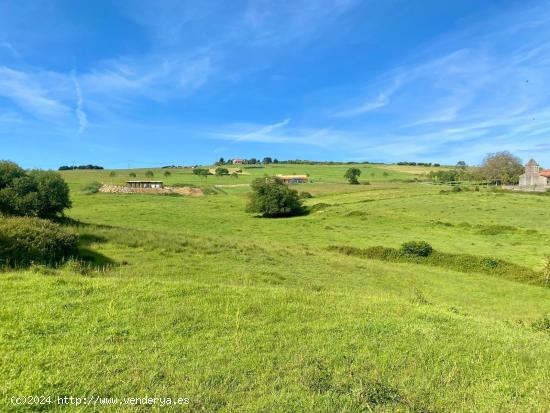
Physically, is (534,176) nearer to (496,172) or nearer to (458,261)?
(496,172)

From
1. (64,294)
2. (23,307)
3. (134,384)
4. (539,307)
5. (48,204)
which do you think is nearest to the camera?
(134,384)

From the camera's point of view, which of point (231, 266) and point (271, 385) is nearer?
point (271, 385)

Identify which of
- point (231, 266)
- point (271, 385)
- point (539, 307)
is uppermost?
point (271, 385)

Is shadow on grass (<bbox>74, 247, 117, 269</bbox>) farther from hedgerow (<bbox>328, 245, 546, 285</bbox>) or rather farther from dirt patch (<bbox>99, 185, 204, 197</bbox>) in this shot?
dirt patch (<bbox>99, 185, 204, 197</bbox>)

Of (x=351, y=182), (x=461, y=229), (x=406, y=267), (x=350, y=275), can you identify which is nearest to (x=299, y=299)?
(x=350, y=275)

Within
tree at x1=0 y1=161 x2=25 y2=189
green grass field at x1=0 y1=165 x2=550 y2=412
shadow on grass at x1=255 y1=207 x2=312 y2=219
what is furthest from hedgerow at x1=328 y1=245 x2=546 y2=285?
shadow on grass at x1=255 y1=207 x2=312 y2=219

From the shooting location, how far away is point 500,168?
139 meters

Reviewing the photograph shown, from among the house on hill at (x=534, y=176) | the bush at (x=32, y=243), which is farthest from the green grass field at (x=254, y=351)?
the house on hill at (x=534, y=176)

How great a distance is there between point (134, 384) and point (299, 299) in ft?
16.6

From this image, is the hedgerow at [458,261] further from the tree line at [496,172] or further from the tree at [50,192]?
the tree line at [496,172]

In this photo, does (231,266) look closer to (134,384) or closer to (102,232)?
(102,232)

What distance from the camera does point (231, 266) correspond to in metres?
22.5

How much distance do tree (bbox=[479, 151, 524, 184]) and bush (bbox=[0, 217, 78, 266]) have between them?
474ft

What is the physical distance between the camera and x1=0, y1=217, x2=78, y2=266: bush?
1665 centimetres
